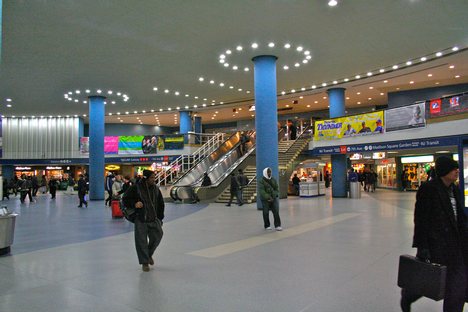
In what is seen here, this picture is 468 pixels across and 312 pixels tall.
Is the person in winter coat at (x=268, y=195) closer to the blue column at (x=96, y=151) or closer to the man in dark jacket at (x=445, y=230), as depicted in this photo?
the man in dark jacket at (x=445, y=230)

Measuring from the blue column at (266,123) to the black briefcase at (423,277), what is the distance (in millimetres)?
11507

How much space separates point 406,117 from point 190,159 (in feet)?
51.2

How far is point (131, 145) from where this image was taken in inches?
1325

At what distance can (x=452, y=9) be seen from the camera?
12.3m

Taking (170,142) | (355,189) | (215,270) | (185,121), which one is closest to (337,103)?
(355,189)

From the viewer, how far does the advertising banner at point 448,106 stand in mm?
14398

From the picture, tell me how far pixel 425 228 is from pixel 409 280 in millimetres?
530

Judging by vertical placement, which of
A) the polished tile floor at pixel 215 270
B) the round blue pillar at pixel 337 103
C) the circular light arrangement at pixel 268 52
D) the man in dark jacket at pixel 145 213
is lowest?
the polished tile floor at pixel 215 270

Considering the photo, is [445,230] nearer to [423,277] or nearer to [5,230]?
[423,277]

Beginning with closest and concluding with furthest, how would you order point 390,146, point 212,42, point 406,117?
point 212,42, point 406,117, point 390,146

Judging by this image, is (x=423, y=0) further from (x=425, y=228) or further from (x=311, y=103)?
(x=311, y=103)

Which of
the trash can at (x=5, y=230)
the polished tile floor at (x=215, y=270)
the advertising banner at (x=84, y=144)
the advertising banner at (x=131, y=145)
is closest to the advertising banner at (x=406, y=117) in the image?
the polished tile floor at (x=215, y=270)

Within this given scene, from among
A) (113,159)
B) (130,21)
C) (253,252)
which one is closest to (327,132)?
(130,21)

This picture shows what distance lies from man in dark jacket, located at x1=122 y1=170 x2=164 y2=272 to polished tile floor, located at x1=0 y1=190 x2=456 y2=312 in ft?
1.09
